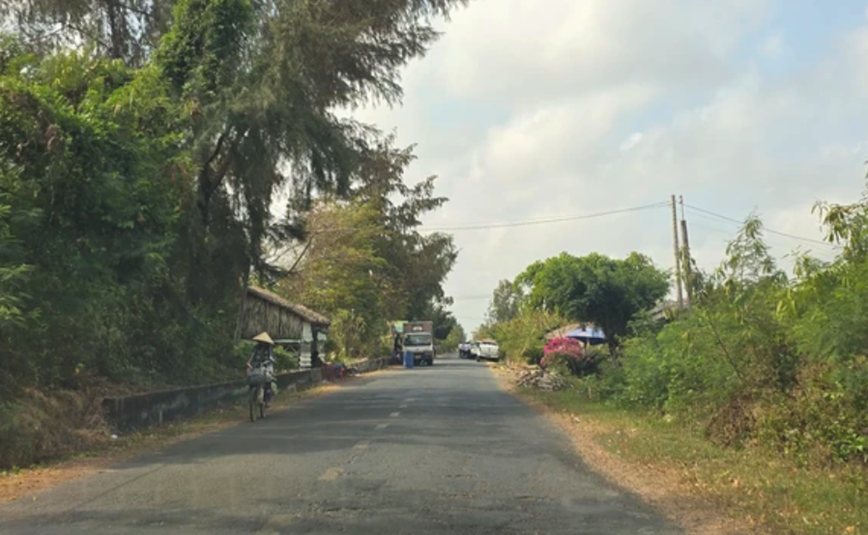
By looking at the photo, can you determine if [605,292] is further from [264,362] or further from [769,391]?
[769,391]

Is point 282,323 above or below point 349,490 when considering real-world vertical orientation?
above

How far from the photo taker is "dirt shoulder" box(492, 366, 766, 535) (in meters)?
8.11

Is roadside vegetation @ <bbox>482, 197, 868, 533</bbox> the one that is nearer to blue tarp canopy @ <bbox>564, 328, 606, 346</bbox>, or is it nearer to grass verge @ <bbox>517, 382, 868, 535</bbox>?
grass verge @ <bbox>517, 382, 868, 535</bbox>

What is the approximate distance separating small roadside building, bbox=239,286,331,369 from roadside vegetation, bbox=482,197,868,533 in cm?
2407

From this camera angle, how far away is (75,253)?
43.8 feet

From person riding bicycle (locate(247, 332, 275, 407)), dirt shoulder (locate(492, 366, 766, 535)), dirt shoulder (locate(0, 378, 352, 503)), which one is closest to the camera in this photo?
dirt shoulder (locate(492, 366, 766, 535))

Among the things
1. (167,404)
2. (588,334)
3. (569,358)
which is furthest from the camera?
(588,334)

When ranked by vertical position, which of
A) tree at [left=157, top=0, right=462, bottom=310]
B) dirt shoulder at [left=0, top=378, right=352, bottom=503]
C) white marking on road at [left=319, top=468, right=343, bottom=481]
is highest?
tree at [left=157, top=0, right=462, bottom=310]

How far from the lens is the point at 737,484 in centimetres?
991

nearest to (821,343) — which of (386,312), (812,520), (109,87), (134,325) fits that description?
(812,520)

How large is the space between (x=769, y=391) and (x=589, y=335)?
85.5 feet

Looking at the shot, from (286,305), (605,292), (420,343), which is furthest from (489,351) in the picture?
(605,292)

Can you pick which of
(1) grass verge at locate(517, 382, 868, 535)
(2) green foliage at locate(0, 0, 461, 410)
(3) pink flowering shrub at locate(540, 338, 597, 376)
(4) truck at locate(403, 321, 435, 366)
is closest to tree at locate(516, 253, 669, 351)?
(3) pink flowering shrub at locate(540, 338, 597, 376)

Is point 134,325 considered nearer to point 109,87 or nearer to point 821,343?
point 109,87
